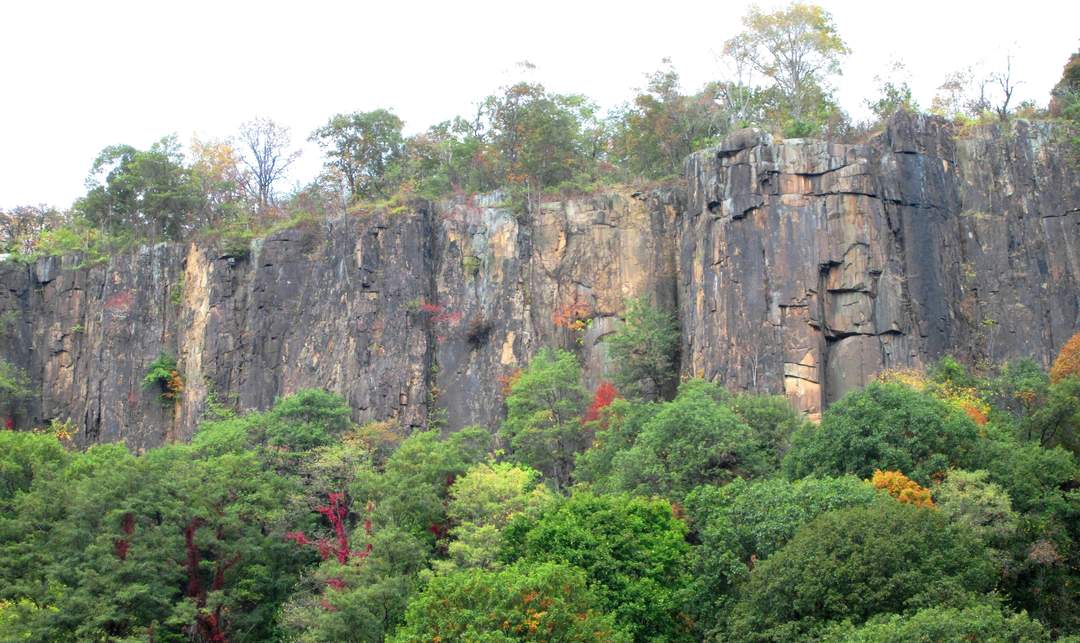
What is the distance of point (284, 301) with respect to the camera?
5206 centimetres

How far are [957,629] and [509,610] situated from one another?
869cm

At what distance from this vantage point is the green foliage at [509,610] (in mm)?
29047

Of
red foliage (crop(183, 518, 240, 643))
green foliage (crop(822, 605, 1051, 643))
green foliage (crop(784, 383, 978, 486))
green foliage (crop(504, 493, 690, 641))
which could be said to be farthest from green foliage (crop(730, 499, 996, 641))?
red foliage (crop(183, 518, 240, 643))

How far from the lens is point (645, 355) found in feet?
151

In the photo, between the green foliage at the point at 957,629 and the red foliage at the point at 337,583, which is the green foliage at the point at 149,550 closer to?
the red foliage at the point at 337,583

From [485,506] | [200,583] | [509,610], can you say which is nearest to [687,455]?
[485,506]

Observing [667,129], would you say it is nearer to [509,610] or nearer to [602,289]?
[602,289]

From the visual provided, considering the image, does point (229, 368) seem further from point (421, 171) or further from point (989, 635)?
point (989, 635)

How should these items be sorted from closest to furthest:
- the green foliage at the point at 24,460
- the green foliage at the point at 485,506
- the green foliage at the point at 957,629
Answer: the green foliage at the point at 957,629 → the green foliage at the point at 485,506 → the green foliage at the point at 24,460

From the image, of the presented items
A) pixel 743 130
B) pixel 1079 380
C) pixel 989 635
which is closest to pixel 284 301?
pixel 743 130

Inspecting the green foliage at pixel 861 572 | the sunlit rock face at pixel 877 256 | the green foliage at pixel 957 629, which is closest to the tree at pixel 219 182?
the sunlit rock face at pixel 877 256

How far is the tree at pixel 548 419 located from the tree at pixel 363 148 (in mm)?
13213

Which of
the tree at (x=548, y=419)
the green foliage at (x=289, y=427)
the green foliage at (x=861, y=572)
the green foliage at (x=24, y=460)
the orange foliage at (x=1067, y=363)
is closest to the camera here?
the green foliage at (x=861, y=572)

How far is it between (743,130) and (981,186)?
766 cm
